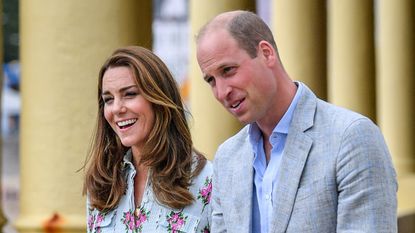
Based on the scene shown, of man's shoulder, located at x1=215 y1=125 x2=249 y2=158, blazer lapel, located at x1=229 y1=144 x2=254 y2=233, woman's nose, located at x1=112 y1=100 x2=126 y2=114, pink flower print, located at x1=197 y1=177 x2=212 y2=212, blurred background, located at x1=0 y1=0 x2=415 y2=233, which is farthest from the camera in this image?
blurred background, located at x1=0 y1=0 x2=415 y2=233

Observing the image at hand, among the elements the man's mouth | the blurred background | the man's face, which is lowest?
the blurred background

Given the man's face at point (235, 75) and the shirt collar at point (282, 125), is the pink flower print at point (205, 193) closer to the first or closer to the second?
the shirt collar at point (282, 125)

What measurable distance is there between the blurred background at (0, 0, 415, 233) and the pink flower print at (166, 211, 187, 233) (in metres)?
1.34

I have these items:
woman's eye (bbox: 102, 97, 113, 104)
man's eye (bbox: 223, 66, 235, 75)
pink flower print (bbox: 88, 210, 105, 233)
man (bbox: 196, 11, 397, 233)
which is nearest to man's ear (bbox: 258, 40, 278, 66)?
man (bbox: 196, 11, 397, 233)

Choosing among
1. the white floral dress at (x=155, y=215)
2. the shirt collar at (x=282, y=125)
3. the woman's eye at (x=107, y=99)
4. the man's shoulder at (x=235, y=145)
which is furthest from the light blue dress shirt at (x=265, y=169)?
the woman's eye at (x=107, y=99)

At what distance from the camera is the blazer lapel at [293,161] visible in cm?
388

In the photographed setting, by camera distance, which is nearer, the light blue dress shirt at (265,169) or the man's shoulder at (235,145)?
the light blue dress shirt at (265,169)

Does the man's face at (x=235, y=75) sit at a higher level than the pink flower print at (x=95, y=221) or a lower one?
higher

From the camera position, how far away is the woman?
477 centimetres

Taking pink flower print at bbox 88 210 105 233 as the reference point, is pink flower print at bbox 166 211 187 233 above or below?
above

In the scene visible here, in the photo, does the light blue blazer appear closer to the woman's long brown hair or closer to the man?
the man

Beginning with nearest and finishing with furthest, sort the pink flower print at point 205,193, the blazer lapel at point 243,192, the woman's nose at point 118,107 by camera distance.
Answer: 1. the blazer lapel at point 243,192
2. the woman's nose at point 118,107
3. the pink flower print at point 205,193

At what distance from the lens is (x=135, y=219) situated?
482cm

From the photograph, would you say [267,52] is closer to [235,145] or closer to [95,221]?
[235,145]
